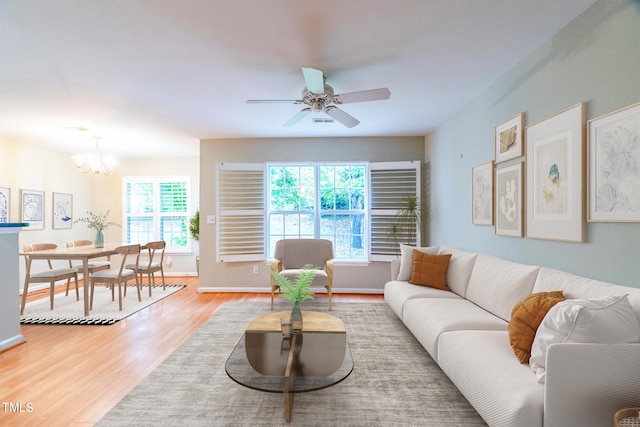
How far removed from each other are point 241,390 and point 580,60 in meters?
3.19

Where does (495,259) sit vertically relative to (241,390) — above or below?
above

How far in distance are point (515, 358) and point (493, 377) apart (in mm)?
247

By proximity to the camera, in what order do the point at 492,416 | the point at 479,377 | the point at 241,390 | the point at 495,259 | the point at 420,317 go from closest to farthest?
the point at 492,416, the point at 479,377, the point at 241,390, the point at 420,317, the point at 495,259

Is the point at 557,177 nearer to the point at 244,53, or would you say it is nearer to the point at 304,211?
the point at 244,53

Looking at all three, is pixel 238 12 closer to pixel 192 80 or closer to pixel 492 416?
pixel 192 80

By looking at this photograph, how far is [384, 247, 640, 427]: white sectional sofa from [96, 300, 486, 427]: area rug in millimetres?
236

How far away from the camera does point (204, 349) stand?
9.71 ft

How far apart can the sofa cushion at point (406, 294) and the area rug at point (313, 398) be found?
41 centimetres

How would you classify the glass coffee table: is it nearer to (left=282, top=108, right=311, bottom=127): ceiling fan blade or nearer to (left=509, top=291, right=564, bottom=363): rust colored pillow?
(left=509, top=291, right=564, bottom=363): rust colored pillow

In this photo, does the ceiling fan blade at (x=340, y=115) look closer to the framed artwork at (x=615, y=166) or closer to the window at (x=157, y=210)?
the framed artwork at (x=615, y=166)

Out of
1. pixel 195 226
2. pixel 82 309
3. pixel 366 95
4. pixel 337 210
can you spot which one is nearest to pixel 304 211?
pixel 337 210

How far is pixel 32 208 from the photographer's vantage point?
5469 mm

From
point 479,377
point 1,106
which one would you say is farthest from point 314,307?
point 1,106

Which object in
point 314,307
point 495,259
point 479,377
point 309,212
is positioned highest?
point 309,212
